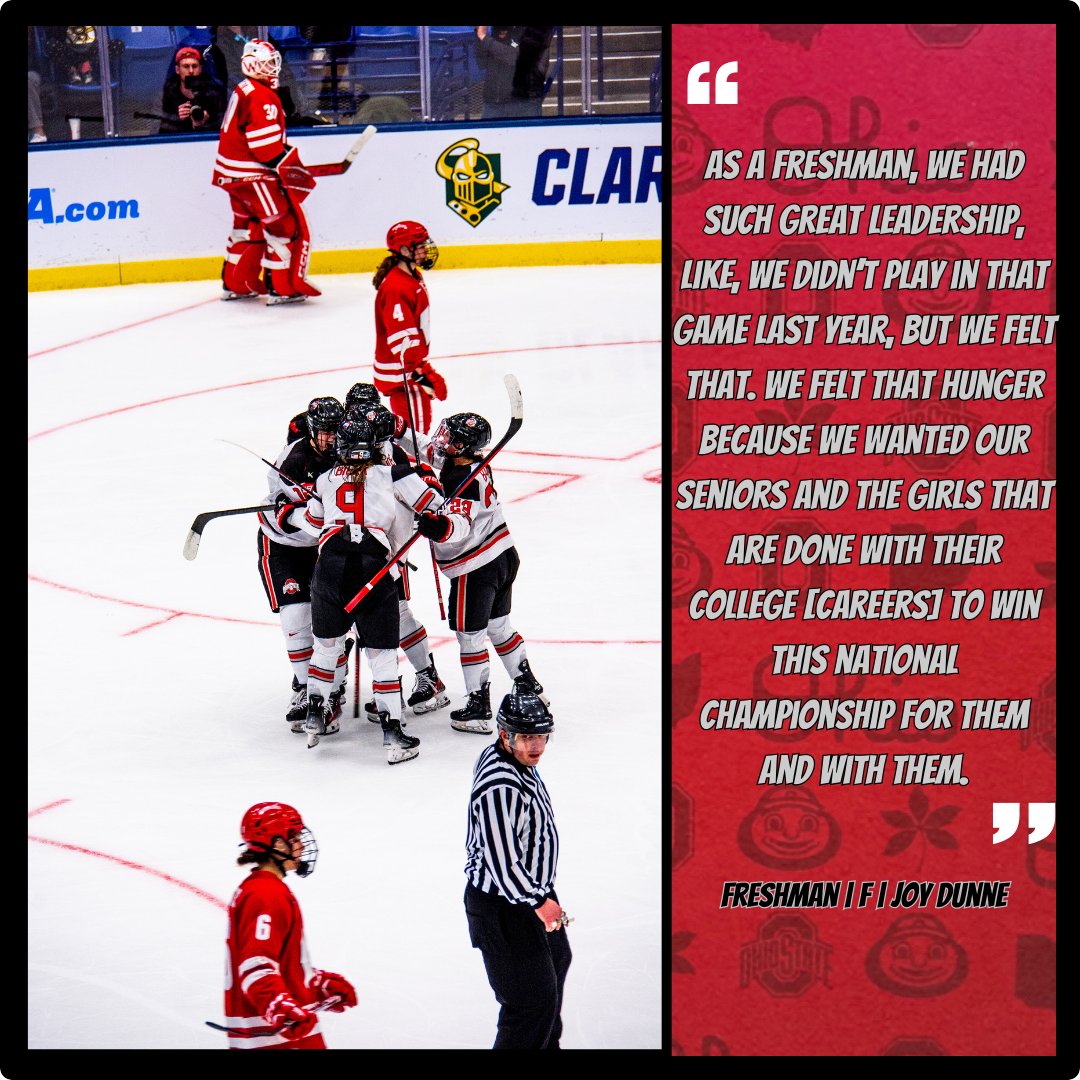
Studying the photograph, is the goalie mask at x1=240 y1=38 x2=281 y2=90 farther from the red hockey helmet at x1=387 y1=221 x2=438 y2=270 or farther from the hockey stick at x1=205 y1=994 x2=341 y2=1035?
the hockey stick at x1=205 y1=994 x2=341 y2=1035

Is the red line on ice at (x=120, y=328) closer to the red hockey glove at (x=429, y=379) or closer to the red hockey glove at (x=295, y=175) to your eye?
the red hockey glove at (x=295, y=175)

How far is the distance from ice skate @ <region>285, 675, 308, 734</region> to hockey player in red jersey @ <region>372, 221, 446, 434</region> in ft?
7.19

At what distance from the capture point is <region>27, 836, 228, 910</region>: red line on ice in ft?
18.7

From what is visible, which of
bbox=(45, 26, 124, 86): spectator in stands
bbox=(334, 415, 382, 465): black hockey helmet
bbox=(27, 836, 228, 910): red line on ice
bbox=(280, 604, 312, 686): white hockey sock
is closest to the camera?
bbox=(27, 836, 228, 910): red line on ice

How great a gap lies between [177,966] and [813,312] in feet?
8.78

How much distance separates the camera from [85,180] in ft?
46.2

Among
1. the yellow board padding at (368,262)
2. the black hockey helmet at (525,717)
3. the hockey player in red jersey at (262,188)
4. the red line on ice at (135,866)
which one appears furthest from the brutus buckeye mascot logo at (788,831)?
the yellow board padding at (368,262)

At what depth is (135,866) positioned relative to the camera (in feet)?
19.4

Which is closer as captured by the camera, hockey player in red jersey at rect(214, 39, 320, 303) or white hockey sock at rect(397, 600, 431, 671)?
white hockey sock at rect(397, 600, 431, 671)

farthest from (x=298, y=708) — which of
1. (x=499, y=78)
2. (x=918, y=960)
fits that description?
(x=499, y=78)

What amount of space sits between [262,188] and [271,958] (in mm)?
9990

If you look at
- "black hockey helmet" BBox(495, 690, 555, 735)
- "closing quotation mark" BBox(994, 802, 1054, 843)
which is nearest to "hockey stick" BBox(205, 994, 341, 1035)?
"black hockey helmet" BBox(495, 690, 555, 735)
